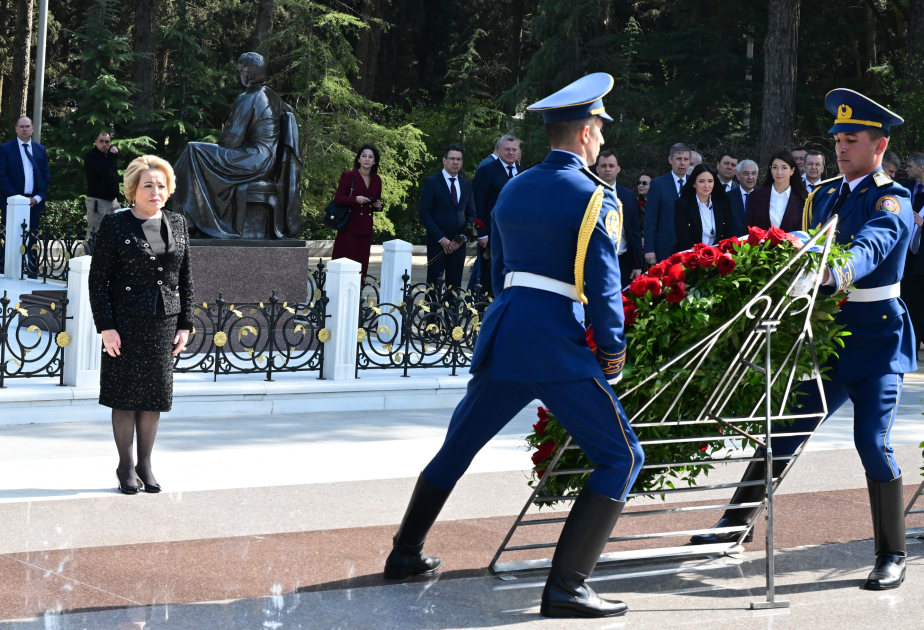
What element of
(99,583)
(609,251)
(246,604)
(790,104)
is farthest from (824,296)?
(790,104)

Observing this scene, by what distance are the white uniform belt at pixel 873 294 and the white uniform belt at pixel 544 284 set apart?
146 centimetres

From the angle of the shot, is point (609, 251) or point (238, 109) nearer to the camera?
point (609, 251)

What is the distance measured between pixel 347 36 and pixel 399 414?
3173cm

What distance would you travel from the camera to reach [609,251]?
424 centimetres

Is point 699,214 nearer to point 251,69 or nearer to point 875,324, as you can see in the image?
point 251,69

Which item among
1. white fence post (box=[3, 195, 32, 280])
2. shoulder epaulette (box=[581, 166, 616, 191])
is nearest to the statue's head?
white fence post (box=[3, 195, 32, 280])

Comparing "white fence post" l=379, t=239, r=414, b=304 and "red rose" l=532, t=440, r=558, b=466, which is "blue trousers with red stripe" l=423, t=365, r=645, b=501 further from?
"white fence post" l=379, t=239, r=414, b=304

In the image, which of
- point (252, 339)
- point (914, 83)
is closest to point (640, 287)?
point (252, 339)

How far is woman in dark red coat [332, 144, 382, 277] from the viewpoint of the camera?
496 inches

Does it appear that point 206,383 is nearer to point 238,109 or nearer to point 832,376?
point 238,109

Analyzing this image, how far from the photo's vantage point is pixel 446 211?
12.7 metres

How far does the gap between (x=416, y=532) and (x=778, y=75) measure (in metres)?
22.4

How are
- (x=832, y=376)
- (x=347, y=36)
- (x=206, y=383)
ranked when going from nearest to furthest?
(x=832, y=376), (x=206, y=383), (x=347, y=36)

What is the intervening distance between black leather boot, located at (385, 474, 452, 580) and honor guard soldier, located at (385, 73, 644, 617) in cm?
49
